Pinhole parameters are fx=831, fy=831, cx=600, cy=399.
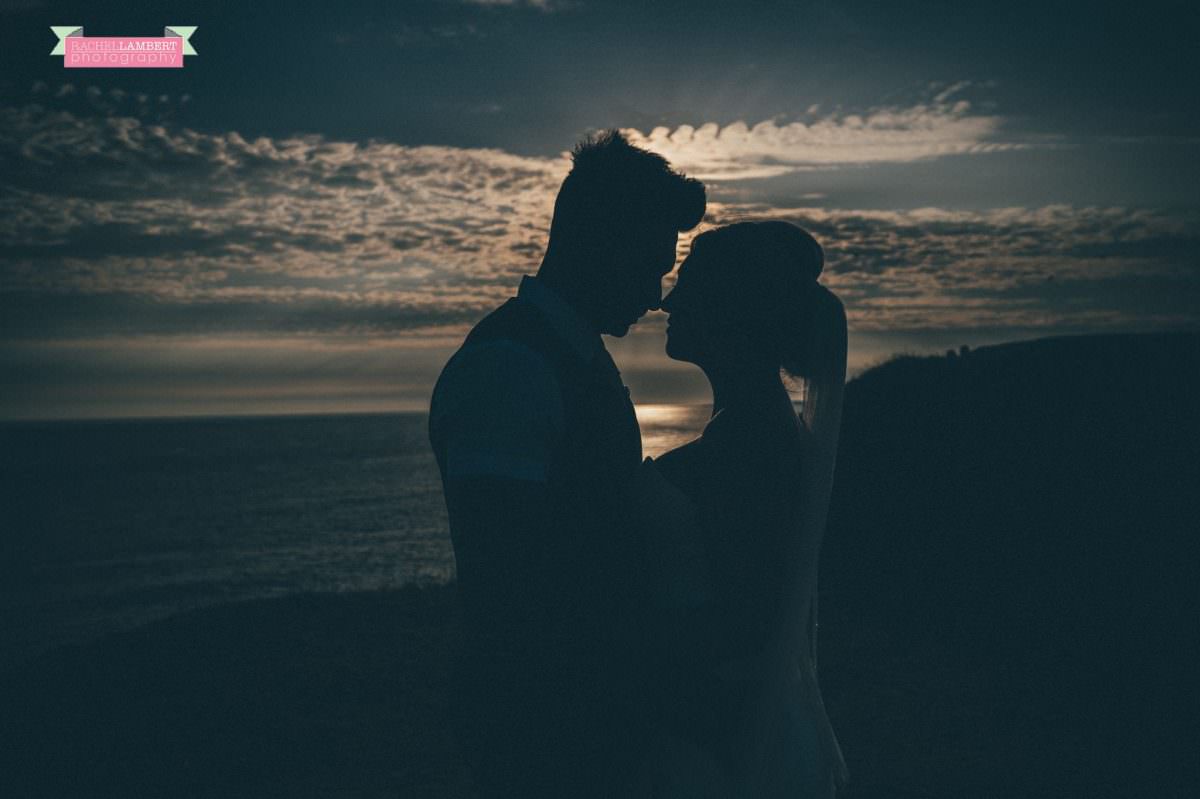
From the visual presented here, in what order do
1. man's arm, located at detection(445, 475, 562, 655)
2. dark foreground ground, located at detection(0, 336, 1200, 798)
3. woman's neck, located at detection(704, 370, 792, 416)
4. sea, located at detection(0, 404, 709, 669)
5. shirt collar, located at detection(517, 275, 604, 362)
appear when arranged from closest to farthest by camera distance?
1. man's arm, located at detection(445, 475, 562, 655)
2. shirt collar, located at detection(517, 275, 604, 362)
3. woman's neck, located at detection(704, 370, 792, 416)
4. dark foreground ground, located at detection(0, 336, 1200, 798)
5. sea, located at detection(0, 404, 709, 669)

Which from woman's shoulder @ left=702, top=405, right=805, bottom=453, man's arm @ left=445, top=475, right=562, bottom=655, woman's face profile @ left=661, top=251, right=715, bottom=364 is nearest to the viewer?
man's arm @ left=445, top=475, right=562, bottom=655

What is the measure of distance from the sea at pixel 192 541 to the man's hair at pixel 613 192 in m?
24.0

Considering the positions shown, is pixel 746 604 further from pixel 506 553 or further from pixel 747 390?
pixel 506 553

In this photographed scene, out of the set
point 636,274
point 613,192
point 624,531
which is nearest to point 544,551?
point 624,531

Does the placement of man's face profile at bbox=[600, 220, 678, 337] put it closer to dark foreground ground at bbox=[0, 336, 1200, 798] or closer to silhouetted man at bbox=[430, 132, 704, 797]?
silhouetted man at bbox=[430, 132, 704, 797]

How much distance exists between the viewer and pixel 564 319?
206 centimetres

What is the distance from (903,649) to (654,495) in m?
13.3

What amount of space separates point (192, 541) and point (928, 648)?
5426 cm

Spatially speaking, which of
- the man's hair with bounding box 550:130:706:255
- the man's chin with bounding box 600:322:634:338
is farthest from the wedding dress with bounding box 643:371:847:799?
the man's hair with bounding box 550:130:706:255

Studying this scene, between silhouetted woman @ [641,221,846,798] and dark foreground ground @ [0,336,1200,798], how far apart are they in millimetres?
6778

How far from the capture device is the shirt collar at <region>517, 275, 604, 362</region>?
6.66ft

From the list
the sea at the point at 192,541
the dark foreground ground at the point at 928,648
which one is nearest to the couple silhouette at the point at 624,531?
the dark foreground ground at the point at 928,648

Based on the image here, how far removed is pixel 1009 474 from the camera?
16125 mm

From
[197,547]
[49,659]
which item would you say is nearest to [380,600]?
[49,659]
